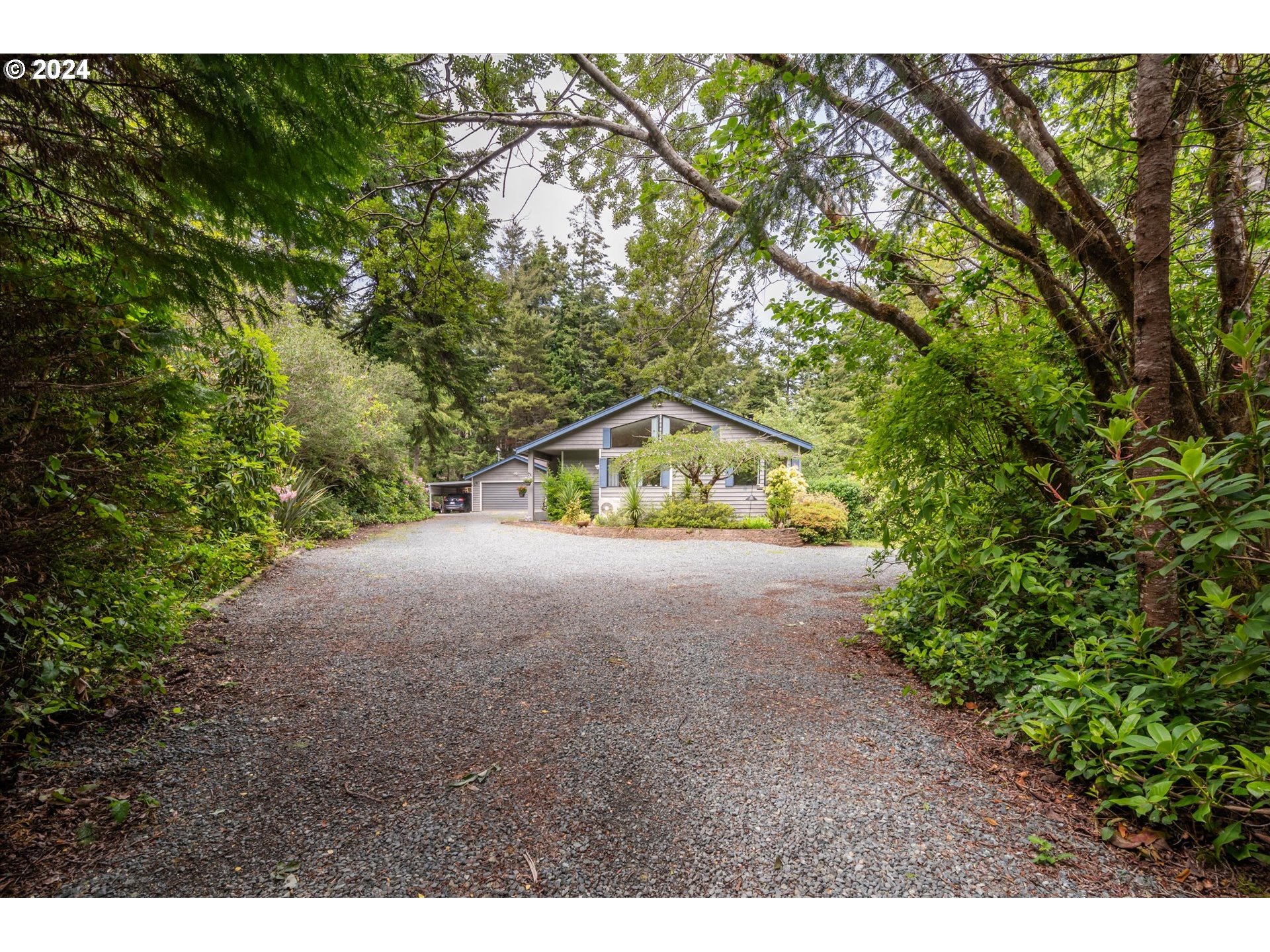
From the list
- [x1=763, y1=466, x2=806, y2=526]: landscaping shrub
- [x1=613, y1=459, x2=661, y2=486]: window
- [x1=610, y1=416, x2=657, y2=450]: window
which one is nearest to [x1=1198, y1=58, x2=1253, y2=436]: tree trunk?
[x1=763, y1=466, x2=806, y2=526]: landscaping shrub

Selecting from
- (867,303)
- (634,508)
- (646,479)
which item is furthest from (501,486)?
(867,303)

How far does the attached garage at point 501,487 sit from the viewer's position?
2256 cm

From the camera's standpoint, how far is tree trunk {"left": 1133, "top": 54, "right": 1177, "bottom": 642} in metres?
1.88

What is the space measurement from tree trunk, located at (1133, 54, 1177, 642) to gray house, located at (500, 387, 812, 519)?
1106cm

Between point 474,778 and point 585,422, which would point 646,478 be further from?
point 474,778

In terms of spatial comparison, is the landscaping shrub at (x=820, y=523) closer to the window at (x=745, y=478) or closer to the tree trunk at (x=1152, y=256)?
the window at (x=745, y=478)

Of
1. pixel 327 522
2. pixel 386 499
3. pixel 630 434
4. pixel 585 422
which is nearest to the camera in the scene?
pixel 327 522

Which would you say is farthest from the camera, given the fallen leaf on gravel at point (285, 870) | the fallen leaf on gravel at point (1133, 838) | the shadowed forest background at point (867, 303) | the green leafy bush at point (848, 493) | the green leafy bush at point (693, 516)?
the green leafy bush at point (693, 516)

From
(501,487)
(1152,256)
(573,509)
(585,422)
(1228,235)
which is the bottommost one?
(573,509)

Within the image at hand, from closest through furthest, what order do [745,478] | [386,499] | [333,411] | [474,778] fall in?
[474,778] < [333,411] < [386,499] < [745,478]

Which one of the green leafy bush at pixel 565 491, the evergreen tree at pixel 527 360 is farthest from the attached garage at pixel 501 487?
the green leafy bush at pixel 565 491

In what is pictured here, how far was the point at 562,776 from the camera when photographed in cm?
183

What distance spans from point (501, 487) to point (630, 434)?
9229 millimetres

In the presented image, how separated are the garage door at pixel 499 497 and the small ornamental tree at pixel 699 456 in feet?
37.3
